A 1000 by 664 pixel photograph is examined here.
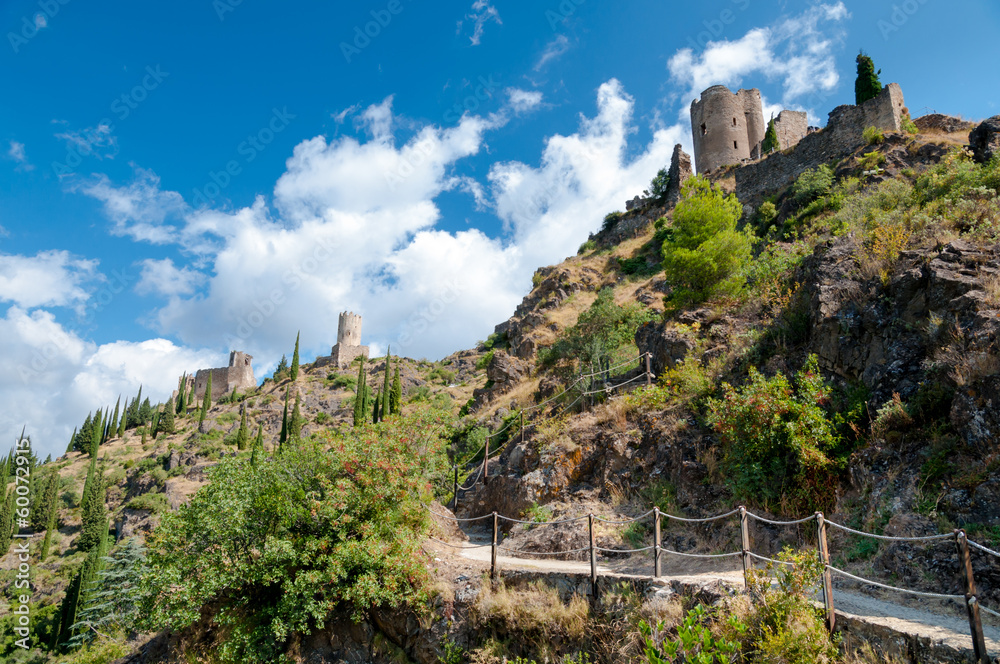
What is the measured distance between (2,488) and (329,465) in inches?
1577

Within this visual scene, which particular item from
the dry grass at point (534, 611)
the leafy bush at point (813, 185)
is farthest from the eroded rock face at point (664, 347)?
the leafy bush at point (813, 185)

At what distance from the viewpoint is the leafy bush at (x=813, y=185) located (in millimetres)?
23130

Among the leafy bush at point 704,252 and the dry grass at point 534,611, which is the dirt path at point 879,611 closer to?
the dry grass at point 534,611

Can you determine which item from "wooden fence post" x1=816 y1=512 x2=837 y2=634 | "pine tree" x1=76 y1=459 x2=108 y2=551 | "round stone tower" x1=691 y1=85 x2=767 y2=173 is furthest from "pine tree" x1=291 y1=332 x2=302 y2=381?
"wooden fence post" x1=816 y1=512 x2=837 y2=634

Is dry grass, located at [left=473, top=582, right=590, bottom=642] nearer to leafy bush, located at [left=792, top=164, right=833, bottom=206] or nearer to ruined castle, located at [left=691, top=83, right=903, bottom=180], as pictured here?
leafy bush, located at [left=792, top=164, right=833, bottom=206]

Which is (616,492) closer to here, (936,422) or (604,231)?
(936,422)

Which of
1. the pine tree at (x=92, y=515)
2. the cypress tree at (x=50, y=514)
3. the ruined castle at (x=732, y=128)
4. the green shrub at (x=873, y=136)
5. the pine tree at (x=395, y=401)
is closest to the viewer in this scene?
the green shrub at (x=873, y=136)

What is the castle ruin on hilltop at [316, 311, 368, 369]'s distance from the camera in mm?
68062

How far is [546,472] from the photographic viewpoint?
41.9 feet

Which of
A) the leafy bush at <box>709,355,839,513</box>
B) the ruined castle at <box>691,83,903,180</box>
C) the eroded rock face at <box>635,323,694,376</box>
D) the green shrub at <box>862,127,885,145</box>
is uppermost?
the ruined castle at <box>691,83,903,180</box>

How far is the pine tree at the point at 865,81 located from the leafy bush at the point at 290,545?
2949cm

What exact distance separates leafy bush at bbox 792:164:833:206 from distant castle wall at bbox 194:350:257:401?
65.9 metres

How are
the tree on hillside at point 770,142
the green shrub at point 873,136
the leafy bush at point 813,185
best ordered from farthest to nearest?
1. the tree on hillside at point 770,142
2. the green shrub at point 873,136
3. the leafy bush at point 813,185

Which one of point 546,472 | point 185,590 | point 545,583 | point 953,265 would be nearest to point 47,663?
point 185,590
